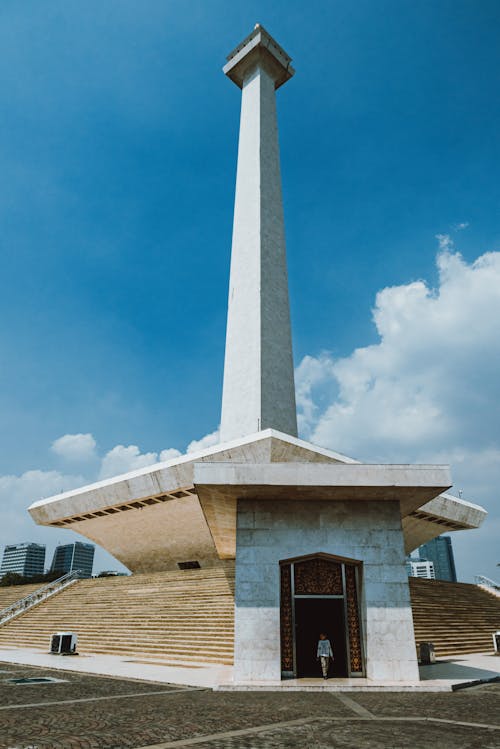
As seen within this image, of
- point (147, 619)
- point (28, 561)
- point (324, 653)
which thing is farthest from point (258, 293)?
point (28, 561)

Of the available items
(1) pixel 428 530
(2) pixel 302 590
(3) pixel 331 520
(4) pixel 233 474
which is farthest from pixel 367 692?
(1) pixel 428 530

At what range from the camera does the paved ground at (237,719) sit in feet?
17.9

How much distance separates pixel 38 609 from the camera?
28750mm

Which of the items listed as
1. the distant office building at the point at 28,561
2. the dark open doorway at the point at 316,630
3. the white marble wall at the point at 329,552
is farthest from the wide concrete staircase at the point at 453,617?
the distant office building at the point at 28,561

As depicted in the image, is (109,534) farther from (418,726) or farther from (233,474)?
(418,726)

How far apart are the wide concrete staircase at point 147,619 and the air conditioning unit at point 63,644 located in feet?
5.20

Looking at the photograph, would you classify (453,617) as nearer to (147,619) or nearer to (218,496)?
(147,619)

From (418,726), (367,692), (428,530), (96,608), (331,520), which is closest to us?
(418,726)

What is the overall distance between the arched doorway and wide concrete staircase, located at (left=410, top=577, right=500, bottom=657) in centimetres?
868

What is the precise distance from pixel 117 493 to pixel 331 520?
A: 21.2 m

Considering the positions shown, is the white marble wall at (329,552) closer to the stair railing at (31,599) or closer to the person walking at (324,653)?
the person walking at (324,653)

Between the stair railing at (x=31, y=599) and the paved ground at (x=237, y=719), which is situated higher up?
the stair railing at (x=31, y=599)

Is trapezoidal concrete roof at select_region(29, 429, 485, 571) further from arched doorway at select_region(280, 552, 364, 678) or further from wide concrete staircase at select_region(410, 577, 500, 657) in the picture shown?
wide concrete staircase at select_region(410, 577, 500, 657)

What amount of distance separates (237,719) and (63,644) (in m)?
13.8
